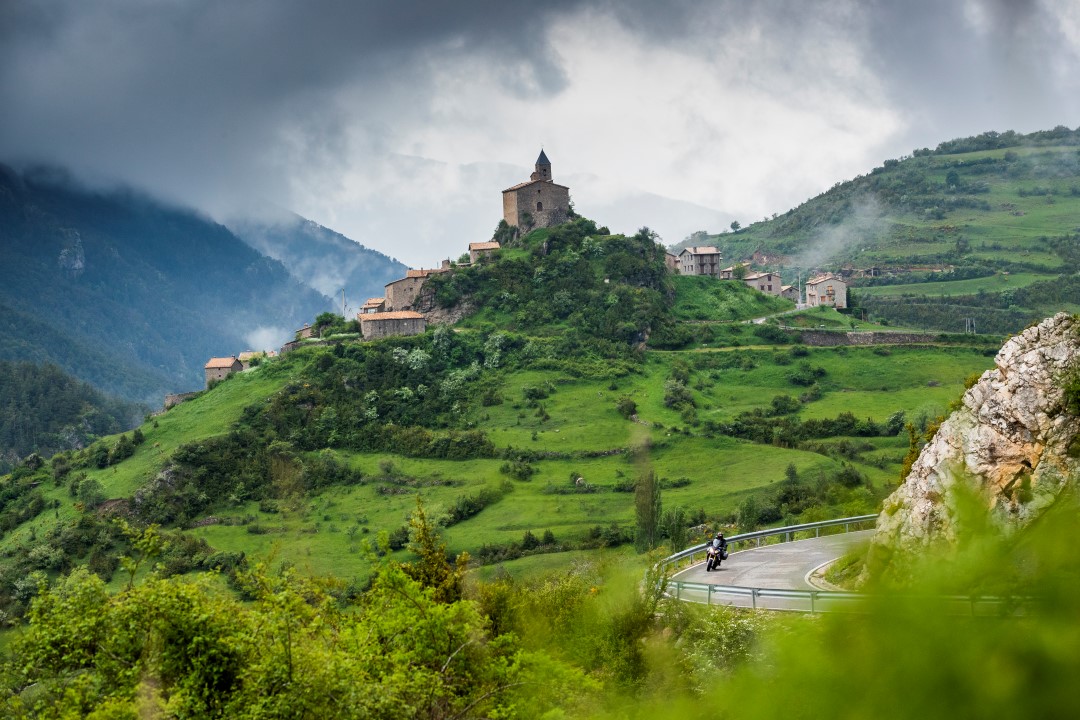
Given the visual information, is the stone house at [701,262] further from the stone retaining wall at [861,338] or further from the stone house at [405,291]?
the stone house at [405,291]

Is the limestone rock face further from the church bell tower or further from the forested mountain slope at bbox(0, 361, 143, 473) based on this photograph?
the forested mountain slope at bbox(0, 361, 143, 473)

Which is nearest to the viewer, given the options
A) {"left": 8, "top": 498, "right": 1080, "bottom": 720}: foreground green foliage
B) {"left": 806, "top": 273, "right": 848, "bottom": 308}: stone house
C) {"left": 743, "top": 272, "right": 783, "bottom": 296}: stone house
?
{"left": 8, "top": 498, "right": 1080, "bottom": 720}: foreground green foliage

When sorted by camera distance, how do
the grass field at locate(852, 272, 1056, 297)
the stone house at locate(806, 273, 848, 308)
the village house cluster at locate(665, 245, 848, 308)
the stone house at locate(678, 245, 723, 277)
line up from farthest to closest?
1. the grass field at locate(852, 272, 1056, 297)
2. the stone house at locate(678, 245, 723, 277)
3. the village house cluster at locate(665, 245, 848, 308)
4. the stone house at locate(806, 273, 848, 308)

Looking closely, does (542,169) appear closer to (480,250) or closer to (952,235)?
(480,250)

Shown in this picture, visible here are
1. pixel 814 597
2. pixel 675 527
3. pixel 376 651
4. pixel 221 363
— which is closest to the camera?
pixel 814 597

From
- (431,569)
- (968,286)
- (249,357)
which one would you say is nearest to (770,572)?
(431,569)

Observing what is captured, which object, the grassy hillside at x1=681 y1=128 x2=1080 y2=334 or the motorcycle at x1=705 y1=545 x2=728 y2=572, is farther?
the grassy hillside at x1=681 y1=128 x2=1080 y2=334

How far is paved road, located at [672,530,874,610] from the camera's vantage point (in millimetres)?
18053

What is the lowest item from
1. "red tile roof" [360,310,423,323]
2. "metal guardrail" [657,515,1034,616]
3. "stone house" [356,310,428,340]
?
"metal guardrail" [657,515,1034,616]

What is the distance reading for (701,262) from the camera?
10406 cm


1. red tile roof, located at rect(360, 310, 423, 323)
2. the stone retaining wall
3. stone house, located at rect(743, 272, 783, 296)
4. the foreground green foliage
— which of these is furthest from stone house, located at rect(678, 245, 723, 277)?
the foreground green foliage

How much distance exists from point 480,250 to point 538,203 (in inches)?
321

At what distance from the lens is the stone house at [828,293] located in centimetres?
9938

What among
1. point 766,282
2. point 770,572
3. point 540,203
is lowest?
point 770,572
